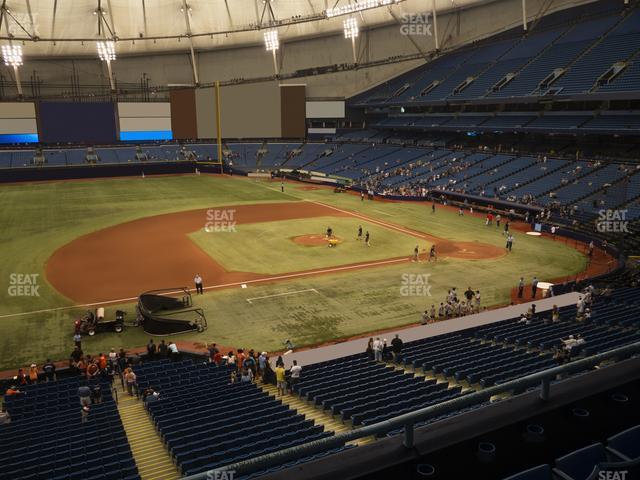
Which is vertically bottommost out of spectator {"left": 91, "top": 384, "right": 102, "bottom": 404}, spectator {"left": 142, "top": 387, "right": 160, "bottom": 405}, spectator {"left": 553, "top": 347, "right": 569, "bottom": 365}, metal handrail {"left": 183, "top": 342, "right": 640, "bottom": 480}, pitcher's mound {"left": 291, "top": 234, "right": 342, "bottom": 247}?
pitcher's mound {"left": 291, "top": 234, "right": 342, "bottom": 247}

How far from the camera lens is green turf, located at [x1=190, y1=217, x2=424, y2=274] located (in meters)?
38.5

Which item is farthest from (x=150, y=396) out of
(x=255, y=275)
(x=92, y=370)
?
(x=255, y=275)

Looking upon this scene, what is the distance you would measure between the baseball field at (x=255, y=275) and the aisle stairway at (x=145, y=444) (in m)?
8.99

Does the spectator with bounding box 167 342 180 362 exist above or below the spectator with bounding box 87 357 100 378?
below

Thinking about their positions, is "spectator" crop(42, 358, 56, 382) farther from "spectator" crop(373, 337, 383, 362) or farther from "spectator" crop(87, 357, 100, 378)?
"spectator" crop(373, 337, 383, 362)

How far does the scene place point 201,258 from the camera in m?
39.8

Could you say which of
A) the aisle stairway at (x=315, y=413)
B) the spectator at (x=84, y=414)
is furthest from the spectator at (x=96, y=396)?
the aisle stairway at (x=315, y=413)

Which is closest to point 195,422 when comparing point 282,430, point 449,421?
point 282,430

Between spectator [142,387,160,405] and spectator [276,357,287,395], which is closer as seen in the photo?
spectator [142,387,160,405]

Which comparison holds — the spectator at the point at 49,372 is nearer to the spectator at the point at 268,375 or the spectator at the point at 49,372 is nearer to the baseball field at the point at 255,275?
the baseball field at the point at 255,275

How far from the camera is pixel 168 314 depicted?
95.2 ft

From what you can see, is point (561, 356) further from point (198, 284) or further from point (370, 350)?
point (198, 284)

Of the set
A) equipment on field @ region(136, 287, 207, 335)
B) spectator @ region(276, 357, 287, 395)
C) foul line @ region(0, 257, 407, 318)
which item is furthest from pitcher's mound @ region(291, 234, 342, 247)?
spectator @ region(276, 357, 287, 395)

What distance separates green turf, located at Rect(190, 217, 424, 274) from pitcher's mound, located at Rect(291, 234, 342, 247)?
39 cm
